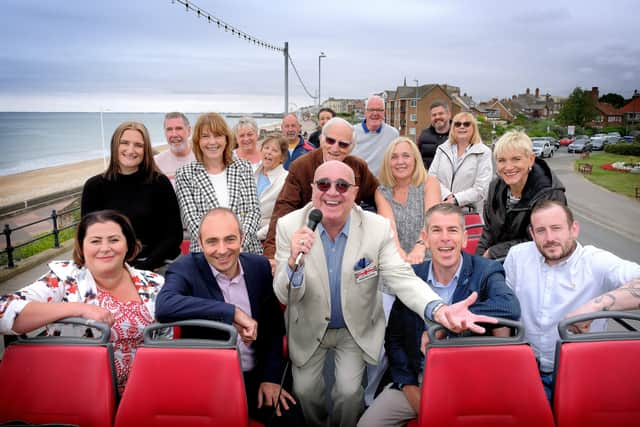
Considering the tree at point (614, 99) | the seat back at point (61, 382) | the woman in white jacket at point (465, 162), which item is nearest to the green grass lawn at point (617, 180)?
the woman in white jacket at point (465, 162)

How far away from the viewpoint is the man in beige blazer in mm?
2734

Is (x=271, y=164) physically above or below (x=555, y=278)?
above

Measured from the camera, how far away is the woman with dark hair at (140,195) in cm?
351

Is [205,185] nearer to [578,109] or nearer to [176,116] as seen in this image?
[176,116]

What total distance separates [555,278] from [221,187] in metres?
2.68

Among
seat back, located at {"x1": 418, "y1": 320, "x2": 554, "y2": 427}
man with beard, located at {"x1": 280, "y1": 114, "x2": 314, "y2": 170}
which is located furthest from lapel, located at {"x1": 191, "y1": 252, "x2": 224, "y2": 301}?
man with beard, located at {"x1": 280, "y1": 114, "x2": 314, "y2": 170}

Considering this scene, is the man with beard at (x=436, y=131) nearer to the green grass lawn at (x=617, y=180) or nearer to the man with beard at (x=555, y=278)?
the man with beard at (x=555, y=278)

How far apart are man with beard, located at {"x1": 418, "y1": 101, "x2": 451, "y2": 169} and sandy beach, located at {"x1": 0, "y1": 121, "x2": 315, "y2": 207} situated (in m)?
22.1

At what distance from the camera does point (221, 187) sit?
12.5 feet

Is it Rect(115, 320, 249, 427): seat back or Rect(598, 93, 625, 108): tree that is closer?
Rect(115, 320, 249, 427): seat back

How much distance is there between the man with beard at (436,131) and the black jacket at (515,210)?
2.76 metres

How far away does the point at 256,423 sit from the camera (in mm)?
2404

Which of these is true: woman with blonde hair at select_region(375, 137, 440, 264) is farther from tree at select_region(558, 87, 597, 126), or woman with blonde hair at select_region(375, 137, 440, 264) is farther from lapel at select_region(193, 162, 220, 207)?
tree at select_region(558, 87, 597, 126)

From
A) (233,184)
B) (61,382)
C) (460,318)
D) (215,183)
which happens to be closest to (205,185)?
(215,183)
